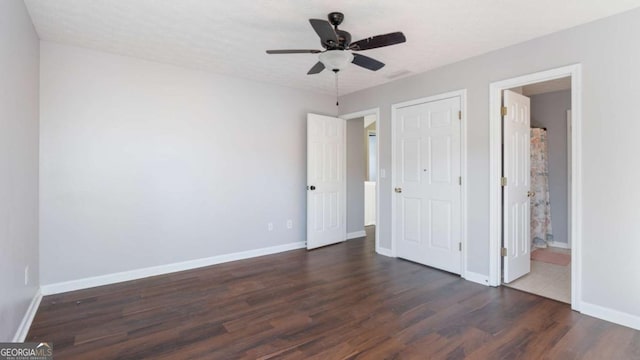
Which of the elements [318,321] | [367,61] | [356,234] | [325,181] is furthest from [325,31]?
[356,234]

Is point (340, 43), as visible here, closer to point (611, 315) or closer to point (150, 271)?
point (611, 315)

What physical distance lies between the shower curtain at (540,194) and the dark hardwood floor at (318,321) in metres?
2.31

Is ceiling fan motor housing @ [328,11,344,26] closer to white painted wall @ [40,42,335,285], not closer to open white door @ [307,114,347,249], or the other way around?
white painted wall @ [40,42,335,285]

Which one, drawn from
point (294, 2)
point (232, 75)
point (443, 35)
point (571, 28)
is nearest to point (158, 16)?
point (294, 2)

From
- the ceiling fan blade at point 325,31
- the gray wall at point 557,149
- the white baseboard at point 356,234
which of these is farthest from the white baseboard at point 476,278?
the ceiling fan blade at point 325,31

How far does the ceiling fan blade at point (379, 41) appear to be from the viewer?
2.22 meters

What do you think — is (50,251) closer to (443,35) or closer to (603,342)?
(443,35)

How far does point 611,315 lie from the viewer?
→ 99.0 inches

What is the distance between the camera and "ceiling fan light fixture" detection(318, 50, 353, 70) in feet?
7.88

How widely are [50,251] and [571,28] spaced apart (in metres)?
5.27

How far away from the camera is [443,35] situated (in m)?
2.88

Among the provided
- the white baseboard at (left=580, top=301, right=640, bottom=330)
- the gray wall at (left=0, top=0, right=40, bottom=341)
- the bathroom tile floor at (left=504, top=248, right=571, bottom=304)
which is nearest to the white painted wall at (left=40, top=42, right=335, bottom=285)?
the gray wall at (left=0, top=0, right=40, bottom=341)

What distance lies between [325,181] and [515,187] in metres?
2.57

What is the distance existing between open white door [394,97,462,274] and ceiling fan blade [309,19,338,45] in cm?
199
